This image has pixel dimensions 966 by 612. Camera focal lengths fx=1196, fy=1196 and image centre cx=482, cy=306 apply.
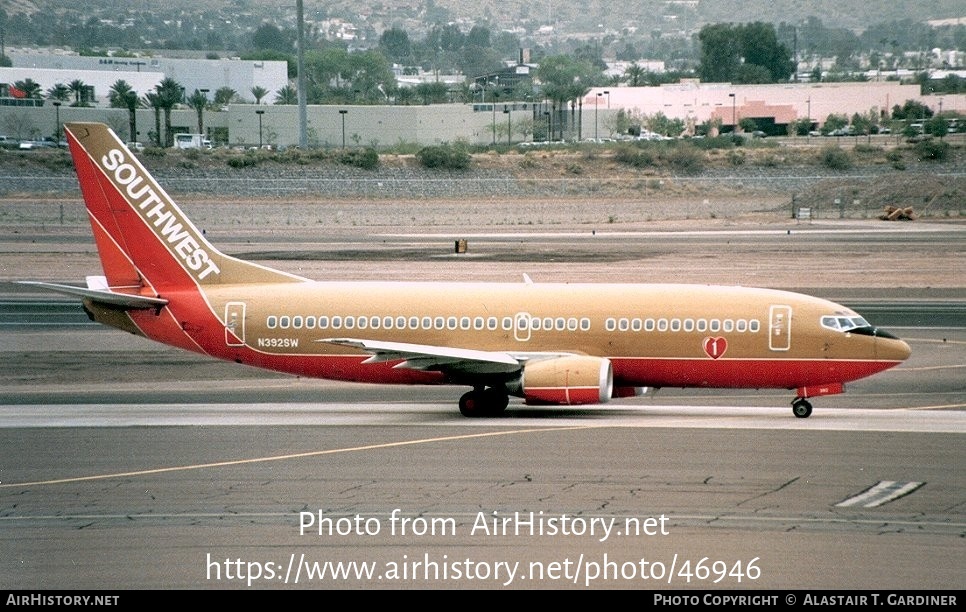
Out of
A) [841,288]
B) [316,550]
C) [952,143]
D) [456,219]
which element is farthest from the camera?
[952,143]

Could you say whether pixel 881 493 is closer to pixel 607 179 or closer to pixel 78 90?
pixel 607 179

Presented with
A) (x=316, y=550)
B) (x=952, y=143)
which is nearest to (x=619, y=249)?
(x=316, y=550)

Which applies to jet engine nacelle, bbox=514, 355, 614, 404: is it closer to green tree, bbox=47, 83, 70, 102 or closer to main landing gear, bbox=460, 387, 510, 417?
main landing gear, bbox=460, 387, 510, 417

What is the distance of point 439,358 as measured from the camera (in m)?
33.1

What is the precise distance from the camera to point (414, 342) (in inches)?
1380

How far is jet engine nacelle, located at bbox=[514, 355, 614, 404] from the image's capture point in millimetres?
32719

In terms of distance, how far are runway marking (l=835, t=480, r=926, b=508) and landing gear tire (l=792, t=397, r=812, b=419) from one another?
779 centimetres

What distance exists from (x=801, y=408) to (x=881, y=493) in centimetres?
893

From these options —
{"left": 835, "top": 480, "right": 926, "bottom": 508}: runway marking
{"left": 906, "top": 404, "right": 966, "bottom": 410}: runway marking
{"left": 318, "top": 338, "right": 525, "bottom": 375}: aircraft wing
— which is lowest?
{"left": 906, "top": 404, "right": 966, "bottom": 410}: runway marking

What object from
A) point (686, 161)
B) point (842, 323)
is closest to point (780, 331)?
point (842, 323)

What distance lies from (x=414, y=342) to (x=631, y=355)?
249 inches

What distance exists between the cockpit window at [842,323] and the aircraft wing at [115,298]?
63.3ft

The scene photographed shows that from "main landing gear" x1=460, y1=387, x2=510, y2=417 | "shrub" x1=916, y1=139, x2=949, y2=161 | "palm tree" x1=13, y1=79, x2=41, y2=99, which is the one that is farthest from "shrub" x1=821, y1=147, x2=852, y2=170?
"palm tree" x1=13, y1=79, x2=41, y2=99
